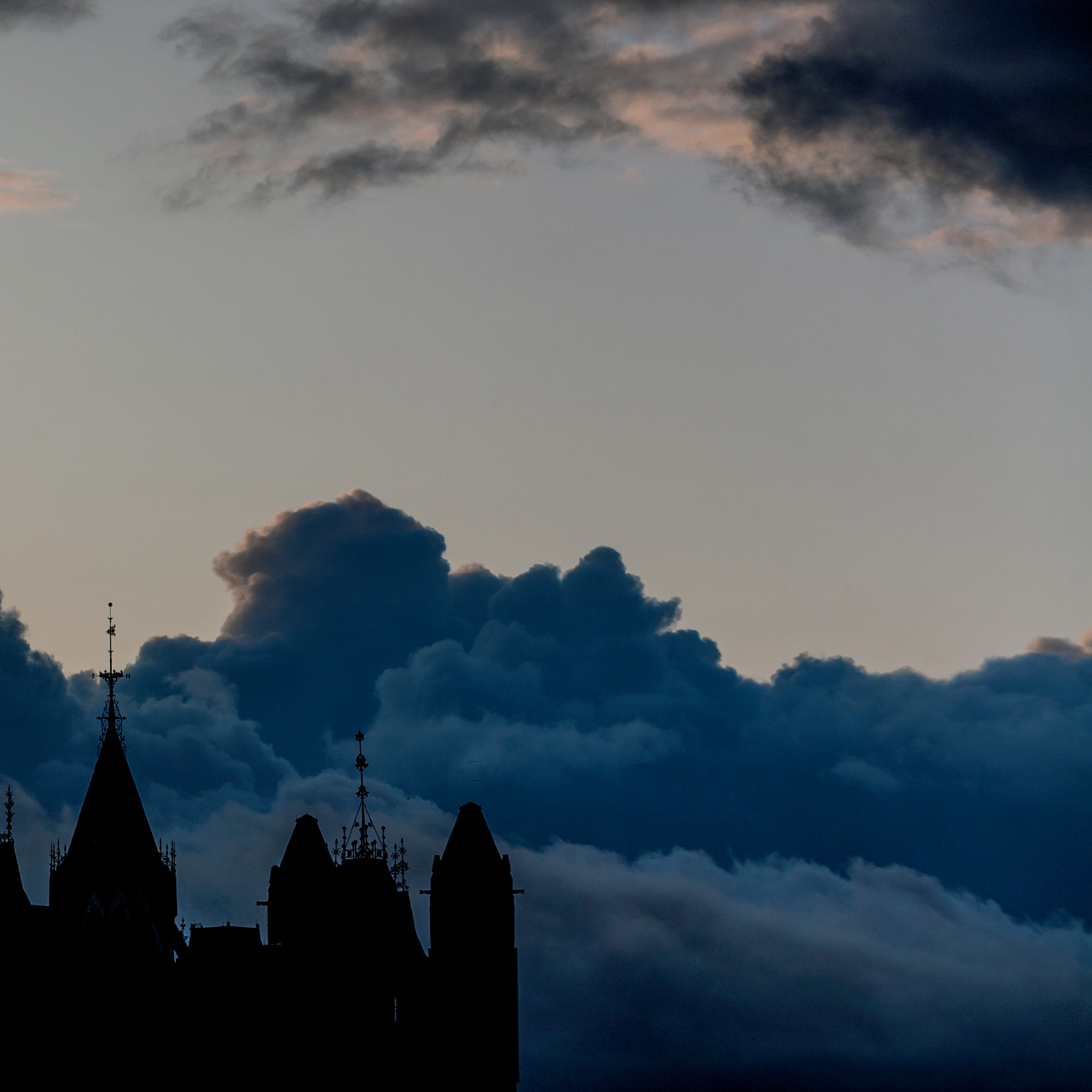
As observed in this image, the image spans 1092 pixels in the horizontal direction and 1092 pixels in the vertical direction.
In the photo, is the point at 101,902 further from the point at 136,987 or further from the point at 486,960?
the point at 486,960

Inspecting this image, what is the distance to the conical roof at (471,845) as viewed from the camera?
153250 millimetres

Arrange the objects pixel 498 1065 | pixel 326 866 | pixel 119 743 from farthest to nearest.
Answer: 1. pixel 119 743
2. pixel 326 866
3. pixel 498 1065

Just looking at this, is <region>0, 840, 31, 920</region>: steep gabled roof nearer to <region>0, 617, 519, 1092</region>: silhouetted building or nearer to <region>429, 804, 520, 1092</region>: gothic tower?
<region>0, 617, 519, 1092</region>: silhouetted building

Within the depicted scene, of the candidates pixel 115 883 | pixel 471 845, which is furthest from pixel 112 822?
pixel 471 845

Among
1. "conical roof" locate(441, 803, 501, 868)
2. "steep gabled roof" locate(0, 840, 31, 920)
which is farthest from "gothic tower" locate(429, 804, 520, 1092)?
"steep gabled roof" locate(0, 840, 31, 920)

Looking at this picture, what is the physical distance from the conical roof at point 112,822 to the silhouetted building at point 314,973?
3.23 m

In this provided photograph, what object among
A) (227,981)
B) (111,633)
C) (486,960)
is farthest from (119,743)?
(486,960)

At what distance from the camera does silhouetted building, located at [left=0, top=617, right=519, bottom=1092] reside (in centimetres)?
15162

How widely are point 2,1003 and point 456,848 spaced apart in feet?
95.2

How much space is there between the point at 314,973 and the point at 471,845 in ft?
47.4

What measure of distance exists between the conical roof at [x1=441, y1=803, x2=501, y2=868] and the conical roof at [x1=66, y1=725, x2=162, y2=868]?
28.2 metres

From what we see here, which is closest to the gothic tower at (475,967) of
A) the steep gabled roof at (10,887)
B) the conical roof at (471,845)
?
the conical roof at (471,845)

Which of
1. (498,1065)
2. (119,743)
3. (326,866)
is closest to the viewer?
(498,1065)

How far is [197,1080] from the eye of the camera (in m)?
156
